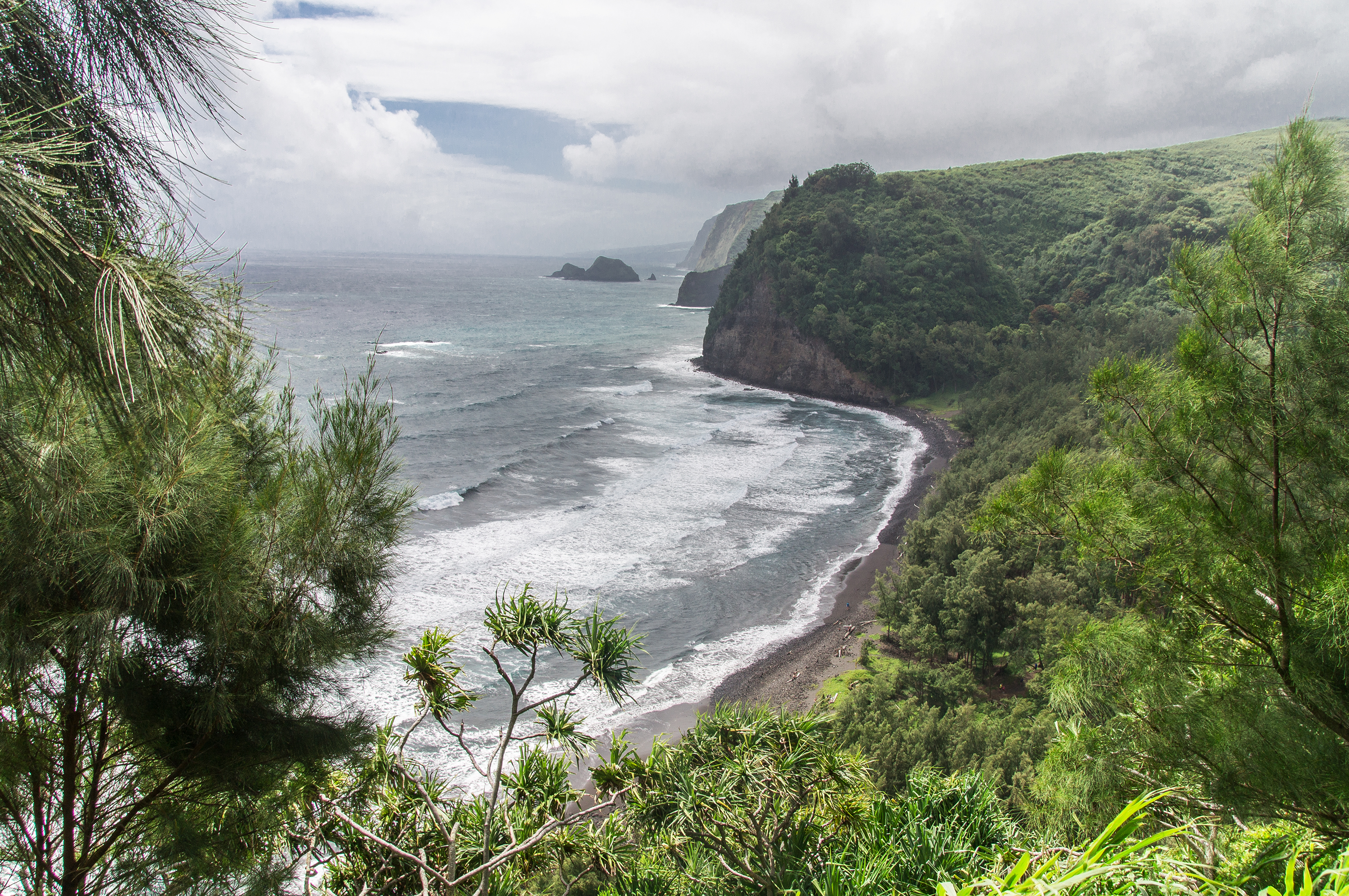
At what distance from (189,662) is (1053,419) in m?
32.1

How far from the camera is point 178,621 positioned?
4.23 meters

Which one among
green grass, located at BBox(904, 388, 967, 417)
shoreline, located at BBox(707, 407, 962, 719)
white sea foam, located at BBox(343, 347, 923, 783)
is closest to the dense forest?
white sea foam, located at BBox(343, 347, 923, 783)

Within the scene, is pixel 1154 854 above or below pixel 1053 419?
above

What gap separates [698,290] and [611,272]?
51205 mm

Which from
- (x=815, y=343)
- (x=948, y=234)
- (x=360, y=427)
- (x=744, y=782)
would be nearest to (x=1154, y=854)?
(x=744, y=782)

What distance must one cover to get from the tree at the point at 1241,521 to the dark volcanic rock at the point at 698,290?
105418mm

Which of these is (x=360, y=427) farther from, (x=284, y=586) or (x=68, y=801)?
(x=68, y=801)

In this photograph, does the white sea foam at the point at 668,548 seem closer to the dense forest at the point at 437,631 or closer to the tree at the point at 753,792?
the dense forest at the point at 437,631

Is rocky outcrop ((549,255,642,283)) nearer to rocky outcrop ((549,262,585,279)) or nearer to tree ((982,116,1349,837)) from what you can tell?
rocky outcrop ((549,262,585,279))

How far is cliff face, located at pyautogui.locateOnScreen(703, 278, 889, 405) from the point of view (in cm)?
4691

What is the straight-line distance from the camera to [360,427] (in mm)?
4715

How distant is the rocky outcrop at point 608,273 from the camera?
15512 cm

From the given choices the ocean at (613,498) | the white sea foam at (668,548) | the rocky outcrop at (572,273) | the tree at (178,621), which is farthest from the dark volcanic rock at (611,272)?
the tree at (178,621)

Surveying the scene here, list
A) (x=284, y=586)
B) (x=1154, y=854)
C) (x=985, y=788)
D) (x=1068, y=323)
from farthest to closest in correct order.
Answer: (x=1068, y=323), (x=985, y=788), (x=284, y=586), (x=1154, y=854)
